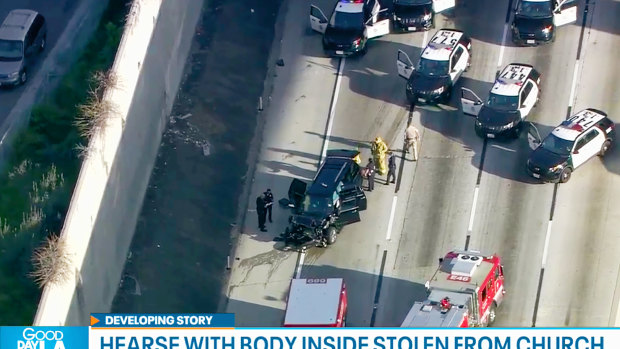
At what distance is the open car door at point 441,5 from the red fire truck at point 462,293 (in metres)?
14.6

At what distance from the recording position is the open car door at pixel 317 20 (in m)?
57.6

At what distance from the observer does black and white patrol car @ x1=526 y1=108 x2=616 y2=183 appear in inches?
1940

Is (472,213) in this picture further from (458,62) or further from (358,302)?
(458,62)

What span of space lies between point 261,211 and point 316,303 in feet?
21.9

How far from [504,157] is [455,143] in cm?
198

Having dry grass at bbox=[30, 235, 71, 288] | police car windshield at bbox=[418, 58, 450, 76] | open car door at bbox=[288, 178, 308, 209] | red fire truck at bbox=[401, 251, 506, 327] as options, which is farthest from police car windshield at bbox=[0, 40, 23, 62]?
red fire truck at bbox=[401, 251, 506, 327]

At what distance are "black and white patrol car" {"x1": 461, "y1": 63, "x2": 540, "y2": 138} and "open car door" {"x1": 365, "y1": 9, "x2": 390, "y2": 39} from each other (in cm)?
571

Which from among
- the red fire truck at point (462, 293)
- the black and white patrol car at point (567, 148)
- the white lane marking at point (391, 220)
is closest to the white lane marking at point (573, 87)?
the black and white patrol car at point (567, 148)

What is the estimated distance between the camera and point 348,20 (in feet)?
185

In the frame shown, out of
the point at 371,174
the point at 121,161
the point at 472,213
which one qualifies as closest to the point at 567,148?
the point at 472,213

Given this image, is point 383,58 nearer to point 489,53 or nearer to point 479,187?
point 489,53

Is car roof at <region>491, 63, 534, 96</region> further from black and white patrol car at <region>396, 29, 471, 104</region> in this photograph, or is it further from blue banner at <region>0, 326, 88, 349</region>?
blue banner at <region>0, 326, 88, 349</region>

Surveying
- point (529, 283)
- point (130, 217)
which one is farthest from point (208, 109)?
point (529, 283)

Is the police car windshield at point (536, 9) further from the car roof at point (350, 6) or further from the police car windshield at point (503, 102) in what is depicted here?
the car roof at point (350, 6)
